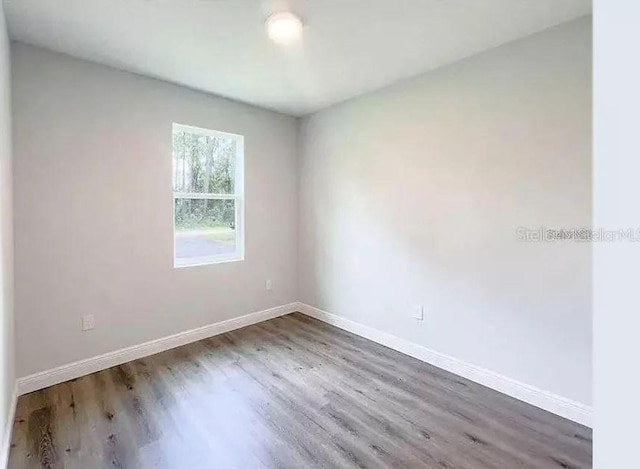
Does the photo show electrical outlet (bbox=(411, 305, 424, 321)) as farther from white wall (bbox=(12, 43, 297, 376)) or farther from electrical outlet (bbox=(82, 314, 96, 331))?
electrical outlet (bbox=(82, 314, 96, 331))

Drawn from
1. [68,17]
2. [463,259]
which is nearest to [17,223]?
[68,17]

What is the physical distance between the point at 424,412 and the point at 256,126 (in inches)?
126

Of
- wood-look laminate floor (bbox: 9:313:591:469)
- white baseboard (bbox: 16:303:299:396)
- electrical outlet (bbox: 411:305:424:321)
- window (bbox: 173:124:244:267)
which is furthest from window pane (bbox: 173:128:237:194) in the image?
electrical outlet (bbox: 411:305:424:321)

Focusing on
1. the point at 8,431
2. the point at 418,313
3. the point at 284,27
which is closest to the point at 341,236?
the point at 418,313

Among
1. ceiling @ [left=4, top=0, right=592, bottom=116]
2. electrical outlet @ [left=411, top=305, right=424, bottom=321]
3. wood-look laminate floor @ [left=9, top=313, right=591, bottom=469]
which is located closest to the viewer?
wood-look laminate floor @ [left=9, top=313, right=591, bottom=469]

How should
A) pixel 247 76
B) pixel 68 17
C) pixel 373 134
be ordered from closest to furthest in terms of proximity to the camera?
pixel 68 17 → pixel 247 76 → pixel 373 134

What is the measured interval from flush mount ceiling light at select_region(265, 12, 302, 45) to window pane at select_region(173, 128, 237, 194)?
153cm

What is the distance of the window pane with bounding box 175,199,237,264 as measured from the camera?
333 centimetres

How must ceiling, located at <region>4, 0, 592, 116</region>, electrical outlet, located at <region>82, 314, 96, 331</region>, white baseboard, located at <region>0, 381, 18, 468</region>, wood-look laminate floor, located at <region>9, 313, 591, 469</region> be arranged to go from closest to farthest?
1. white baseboard, located at <region>0, 381, 18, 468</region>
2. wood-look laminate floor, located at <region>9, 313, 591, 469</region>
3. ceiling, located at <region>4, 0, 592, 116</region>
4. electrical outlet, located at <region>82, 314, 96, 331</region>

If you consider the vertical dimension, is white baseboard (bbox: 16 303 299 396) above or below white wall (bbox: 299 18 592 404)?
below

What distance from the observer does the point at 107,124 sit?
2.75m

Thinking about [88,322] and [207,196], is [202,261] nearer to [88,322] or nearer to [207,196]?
[207,196]

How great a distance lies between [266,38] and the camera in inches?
90.5

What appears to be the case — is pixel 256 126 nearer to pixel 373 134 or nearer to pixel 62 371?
pixel 373 134
